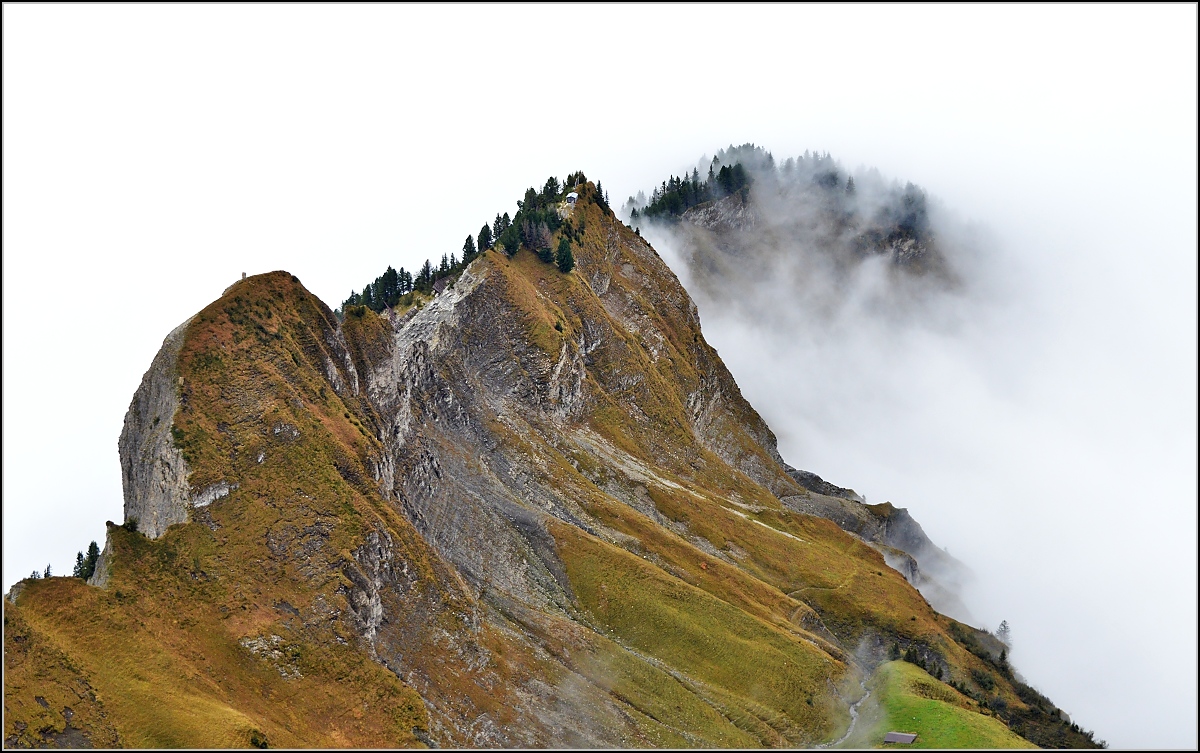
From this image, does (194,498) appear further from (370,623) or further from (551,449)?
(551,449)

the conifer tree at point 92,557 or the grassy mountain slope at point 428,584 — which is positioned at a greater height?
the grassy mountain slope at point 428,584

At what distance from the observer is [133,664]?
258ft

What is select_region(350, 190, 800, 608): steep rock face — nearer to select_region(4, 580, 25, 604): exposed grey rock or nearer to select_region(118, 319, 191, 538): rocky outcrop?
select_region(118, 319, 191, 538): rocky outcrop

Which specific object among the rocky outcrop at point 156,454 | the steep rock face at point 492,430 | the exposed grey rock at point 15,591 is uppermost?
the steep rock face at point 492,430

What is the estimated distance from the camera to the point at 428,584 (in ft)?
362

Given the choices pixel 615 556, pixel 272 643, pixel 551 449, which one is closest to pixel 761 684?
pixel 615 556

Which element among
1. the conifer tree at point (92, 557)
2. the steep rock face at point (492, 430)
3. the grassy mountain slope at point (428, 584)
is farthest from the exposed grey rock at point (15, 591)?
the conifer tree at point (92, 557)

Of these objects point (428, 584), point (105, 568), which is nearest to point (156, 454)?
point (105, 568)

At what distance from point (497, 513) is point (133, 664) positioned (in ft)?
234

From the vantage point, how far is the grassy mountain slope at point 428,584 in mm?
82625

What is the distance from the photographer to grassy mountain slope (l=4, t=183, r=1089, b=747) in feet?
271

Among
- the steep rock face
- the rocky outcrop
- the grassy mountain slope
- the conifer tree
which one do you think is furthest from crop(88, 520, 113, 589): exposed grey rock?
the conifer tree

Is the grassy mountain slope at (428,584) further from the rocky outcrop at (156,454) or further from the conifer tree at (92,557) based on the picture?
the conifer tree at (92,557)

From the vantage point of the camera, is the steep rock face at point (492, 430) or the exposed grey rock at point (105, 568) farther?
the steep rock face at point (492, 430)
